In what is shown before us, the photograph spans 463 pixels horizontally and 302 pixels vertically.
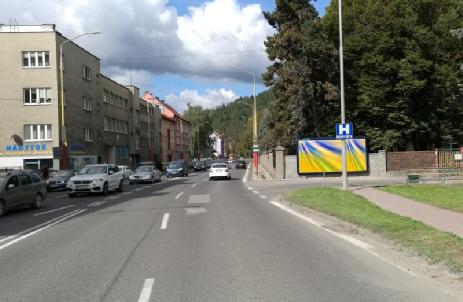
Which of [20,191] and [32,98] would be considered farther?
[32,98]

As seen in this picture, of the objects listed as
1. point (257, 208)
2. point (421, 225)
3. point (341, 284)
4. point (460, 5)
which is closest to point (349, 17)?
point (460, 5)

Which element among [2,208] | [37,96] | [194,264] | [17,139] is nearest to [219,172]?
[37,96]

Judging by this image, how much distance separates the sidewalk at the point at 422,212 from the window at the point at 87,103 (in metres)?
40.5

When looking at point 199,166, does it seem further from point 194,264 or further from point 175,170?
point 194,264

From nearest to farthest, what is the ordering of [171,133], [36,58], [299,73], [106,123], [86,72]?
[299,73]
[36,58]
[86,72]
[106,123]
[171,133]

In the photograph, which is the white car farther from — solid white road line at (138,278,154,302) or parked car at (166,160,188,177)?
solid white road line at (138,278,154,302)

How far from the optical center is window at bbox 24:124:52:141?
159ft

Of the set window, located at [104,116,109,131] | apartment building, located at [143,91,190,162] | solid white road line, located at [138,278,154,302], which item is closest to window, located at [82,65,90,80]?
window, located at [104,116,109,131]

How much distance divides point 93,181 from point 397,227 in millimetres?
18743

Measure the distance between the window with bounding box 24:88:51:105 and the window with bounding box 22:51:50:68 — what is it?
7.44 ft

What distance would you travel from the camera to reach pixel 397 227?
1123cm

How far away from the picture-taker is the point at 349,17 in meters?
46.8

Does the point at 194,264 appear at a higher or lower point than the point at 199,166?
lower

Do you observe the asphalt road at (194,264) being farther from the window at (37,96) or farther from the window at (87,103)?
the window at (87,103)
